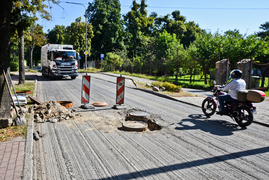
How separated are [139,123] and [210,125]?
84.4 inches

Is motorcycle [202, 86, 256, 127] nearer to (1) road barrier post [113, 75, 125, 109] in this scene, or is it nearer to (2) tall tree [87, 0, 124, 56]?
(1) road barrier post [113, 75, 125, 109]

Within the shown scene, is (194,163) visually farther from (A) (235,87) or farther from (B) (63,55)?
(B) (63,55)

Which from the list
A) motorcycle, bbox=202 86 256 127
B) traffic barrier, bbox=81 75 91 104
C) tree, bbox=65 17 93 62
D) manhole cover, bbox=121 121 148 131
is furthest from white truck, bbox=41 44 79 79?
tree, bbox=65 17 93 62

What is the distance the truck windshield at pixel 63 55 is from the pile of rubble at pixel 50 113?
1501 centimetres

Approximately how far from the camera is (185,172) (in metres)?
3.80

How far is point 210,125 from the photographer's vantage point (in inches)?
270

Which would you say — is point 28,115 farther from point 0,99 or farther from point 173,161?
point 173,161

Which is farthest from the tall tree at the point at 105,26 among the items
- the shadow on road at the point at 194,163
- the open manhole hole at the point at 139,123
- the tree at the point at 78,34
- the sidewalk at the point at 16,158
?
the shadow on road at the point at 194,163

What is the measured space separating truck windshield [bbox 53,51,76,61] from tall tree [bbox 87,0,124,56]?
2976cm

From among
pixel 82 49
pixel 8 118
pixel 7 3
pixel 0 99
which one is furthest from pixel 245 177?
pixel 82 49

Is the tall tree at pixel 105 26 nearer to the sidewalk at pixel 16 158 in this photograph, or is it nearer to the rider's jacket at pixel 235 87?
the rider's jacket at pixel 235 87

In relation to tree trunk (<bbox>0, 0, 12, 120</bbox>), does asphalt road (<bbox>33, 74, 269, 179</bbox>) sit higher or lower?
lower

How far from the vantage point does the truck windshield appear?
21.8 m

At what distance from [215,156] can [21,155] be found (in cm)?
368
